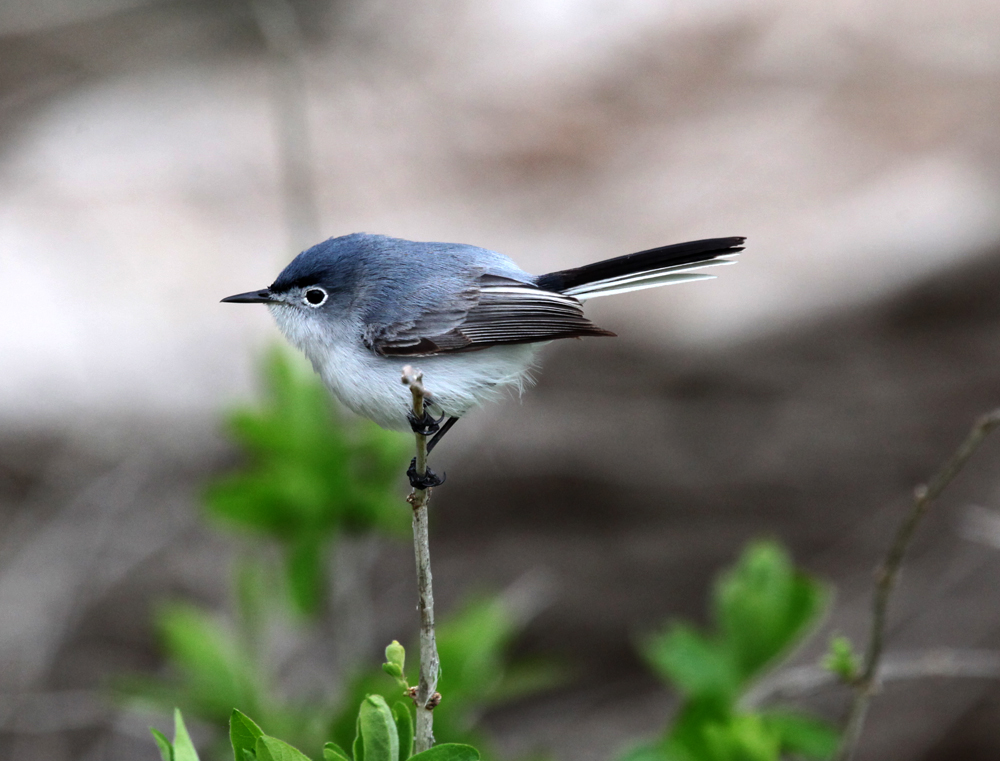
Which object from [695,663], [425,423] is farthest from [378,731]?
[695,663]

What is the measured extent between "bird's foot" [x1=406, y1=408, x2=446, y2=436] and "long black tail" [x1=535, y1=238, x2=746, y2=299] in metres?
0.45

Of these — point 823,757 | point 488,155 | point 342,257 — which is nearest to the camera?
point 342,257

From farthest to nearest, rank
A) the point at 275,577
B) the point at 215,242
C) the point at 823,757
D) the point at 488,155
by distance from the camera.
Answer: the point at 488,155 < the point at 215,242 < the point at 275,577 < the point at 823,757

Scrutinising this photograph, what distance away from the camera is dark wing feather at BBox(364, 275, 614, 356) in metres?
2.14

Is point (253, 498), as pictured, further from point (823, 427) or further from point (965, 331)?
point (965, 331)

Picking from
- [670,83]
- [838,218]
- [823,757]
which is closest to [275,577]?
[823,757]

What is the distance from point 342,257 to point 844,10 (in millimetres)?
4891

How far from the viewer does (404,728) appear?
1.50 metres

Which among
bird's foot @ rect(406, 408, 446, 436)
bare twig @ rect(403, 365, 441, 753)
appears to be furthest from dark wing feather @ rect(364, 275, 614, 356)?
bare twig @ rect(403, 365, 441, 753)

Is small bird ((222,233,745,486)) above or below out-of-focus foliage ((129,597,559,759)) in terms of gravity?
above

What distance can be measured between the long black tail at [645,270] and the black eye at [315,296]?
0.55m

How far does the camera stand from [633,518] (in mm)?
4832

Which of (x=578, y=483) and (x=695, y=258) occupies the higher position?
(x=695, y=258)

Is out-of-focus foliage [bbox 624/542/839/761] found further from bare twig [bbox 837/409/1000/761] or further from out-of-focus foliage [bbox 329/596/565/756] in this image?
out-of-focus foliage [bbox 329/596/565/756]
